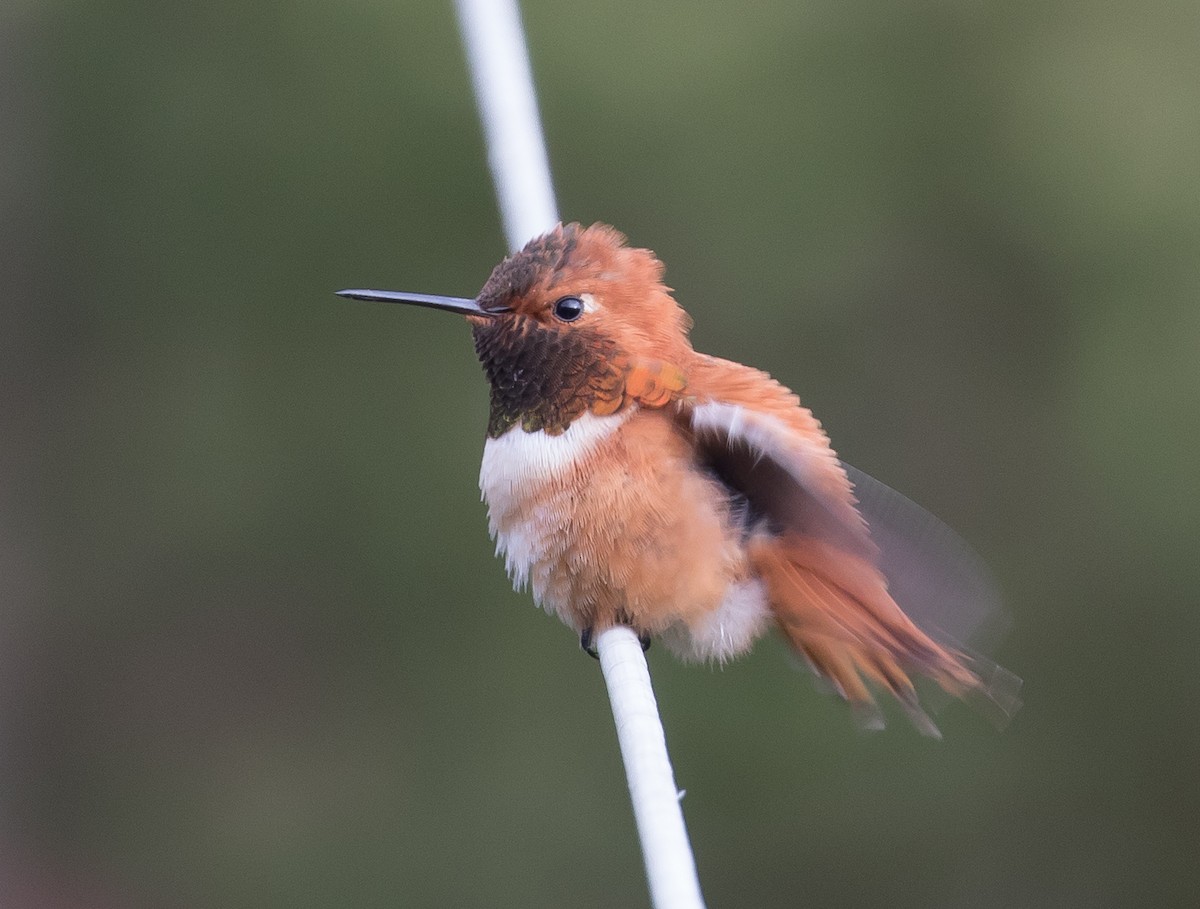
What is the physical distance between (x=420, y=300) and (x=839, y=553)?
75 cm

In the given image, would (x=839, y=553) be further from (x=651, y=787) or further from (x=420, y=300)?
(x=651, y=787)

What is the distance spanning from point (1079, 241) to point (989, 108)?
57 cm

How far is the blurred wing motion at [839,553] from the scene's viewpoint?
205cm

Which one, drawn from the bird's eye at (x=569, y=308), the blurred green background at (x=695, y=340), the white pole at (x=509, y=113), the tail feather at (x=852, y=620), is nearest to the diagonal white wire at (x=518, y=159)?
the white pole at (x=509, y=113)

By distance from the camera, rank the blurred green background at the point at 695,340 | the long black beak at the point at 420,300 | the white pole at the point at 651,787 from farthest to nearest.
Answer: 1. the blurred green background at the point at 695,340
2. the long black beak at the point at 420,300
3. the white pole at the point at 651,787

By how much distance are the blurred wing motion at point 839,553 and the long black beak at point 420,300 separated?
1.19 ft

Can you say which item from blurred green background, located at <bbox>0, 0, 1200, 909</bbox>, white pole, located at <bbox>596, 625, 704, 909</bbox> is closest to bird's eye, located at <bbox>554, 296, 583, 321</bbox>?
white pole, located at <bbox>596, 625, 704, 909</bbox>

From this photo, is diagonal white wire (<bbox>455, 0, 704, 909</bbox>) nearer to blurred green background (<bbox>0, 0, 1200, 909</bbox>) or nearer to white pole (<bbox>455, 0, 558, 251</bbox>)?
white pole (<bbox>455, 0, 558, 251</bbox>)

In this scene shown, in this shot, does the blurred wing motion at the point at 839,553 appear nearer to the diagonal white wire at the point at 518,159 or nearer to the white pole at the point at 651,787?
the diagonal white wire at the point at 518,159

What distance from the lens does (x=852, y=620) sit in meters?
2.29

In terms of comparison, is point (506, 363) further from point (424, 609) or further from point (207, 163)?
point (207, 163)

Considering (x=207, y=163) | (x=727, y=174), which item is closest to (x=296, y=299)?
(x=207, y=163)

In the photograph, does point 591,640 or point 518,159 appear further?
point 591,640

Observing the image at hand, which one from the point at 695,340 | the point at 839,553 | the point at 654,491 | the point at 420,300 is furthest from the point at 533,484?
the point at 695,340
